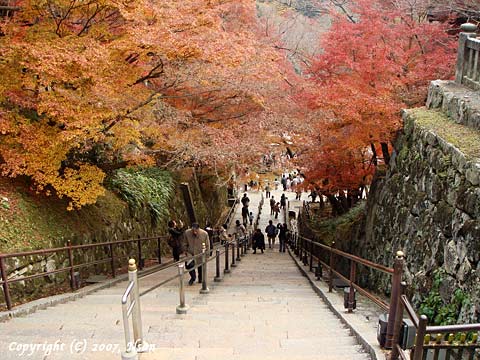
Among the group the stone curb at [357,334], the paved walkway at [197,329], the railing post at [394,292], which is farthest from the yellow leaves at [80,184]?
the railing post at [394,292]

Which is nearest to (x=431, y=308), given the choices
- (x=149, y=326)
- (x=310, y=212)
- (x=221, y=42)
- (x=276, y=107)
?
(x=149, y=326)

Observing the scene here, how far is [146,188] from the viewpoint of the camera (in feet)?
54.6

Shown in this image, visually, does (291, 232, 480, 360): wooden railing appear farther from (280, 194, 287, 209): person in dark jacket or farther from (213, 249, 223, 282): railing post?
(280, 194, 287, 209): person in dark jacket

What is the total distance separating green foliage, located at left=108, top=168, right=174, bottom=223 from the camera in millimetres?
14623

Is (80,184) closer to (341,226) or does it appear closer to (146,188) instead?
(146,188)

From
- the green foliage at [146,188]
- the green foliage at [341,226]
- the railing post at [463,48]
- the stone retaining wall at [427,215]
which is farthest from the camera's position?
the green foliage at [341,226]

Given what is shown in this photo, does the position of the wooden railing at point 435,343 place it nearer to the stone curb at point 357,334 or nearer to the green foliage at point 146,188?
the stone curb at point 357,334

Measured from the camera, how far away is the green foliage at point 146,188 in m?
14.6

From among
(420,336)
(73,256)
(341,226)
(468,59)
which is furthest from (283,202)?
(420,336)

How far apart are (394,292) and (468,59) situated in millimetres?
8323

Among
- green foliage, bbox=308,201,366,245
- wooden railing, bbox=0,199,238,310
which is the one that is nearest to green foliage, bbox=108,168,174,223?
wooden railing, bbox=0,199,238,310

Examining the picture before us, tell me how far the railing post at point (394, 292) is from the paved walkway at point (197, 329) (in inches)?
16.2

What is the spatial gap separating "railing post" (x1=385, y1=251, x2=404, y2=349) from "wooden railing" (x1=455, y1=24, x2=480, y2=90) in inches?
285

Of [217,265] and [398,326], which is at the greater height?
[398,326]
